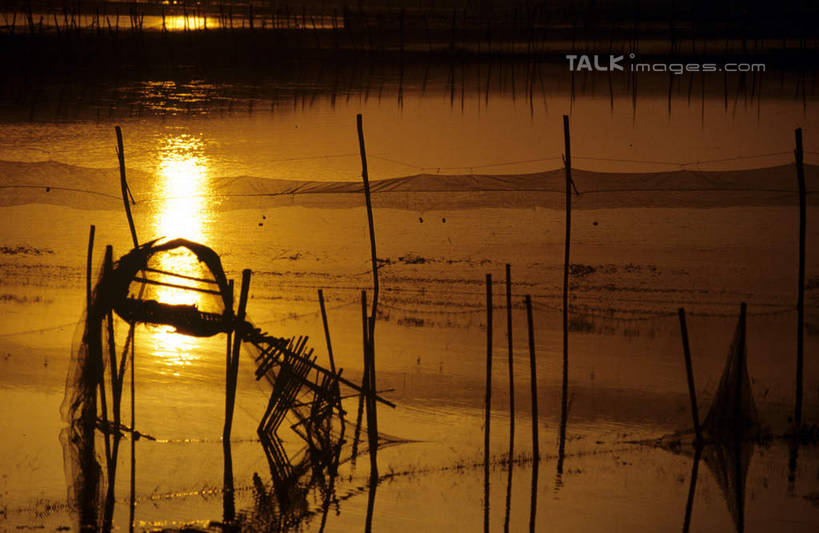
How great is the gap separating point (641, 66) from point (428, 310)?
987 inches

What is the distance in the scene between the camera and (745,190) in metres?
13.6

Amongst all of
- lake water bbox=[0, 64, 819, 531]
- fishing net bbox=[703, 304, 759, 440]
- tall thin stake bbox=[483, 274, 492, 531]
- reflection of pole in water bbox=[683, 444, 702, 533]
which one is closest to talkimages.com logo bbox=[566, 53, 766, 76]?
lake water bbox=[0, 64, 819, 531]

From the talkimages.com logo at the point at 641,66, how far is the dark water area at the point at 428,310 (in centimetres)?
414

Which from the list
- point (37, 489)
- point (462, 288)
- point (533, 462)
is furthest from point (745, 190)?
point (37, 489)

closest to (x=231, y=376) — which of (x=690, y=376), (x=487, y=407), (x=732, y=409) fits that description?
(x=487, y=407)

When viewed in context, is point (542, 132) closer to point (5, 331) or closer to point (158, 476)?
point (5, 331)

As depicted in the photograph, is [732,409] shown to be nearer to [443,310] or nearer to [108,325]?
[443,310]

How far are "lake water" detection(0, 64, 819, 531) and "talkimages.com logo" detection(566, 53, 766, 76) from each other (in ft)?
25.0

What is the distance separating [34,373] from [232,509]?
390 cm

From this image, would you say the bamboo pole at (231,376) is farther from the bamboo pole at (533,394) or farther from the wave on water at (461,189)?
the wave on water at (461,189)

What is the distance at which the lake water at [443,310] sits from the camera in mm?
7691

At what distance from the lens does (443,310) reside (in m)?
12.3

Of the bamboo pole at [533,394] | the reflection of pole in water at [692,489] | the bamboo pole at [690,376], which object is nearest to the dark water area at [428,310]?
the reflection of pole in water at [692,489]

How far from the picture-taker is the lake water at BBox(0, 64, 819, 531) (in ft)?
25.2
